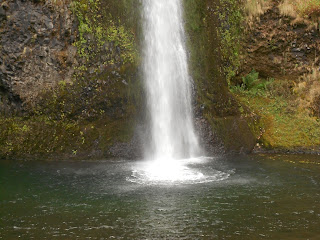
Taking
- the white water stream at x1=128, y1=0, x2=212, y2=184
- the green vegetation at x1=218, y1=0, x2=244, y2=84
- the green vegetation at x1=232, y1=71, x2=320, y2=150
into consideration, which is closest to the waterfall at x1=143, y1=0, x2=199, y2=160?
the white water stream at x1=128, y1=0, x2=212, y2=184

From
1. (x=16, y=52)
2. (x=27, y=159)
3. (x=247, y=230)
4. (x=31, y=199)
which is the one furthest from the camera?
(x=16, y=52)

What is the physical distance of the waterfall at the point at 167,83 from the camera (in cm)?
1364

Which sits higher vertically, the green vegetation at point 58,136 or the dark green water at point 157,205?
the green vegetation at point 58,136

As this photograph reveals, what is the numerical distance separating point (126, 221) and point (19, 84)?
936 cm

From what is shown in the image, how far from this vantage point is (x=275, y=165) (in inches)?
456

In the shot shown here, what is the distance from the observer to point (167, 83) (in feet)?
46.9

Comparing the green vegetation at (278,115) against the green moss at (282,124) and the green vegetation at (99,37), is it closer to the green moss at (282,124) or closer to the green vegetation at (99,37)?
the green moss at (282,124)

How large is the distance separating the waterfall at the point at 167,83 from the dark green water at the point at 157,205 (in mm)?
2675

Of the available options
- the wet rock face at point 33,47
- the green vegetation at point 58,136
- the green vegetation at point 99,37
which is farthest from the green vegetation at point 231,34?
the wet rock face at point 33,47

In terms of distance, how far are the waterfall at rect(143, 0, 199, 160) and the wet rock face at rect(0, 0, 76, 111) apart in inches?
117

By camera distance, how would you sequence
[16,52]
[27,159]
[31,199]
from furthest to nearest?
[16,52] → [27,159] → [31,199]

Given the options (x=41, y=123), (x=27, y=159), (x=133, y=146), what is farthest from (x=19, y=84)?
(x=133, y=146)

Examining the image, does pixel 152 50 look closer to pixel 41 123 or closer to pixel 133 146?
pixel 133 146

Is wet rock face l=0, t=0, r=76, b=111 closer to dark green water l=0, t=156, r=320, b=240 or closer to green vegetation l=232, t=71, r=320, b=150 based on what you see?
dark green water l=0, t=156, r=320, b=240
